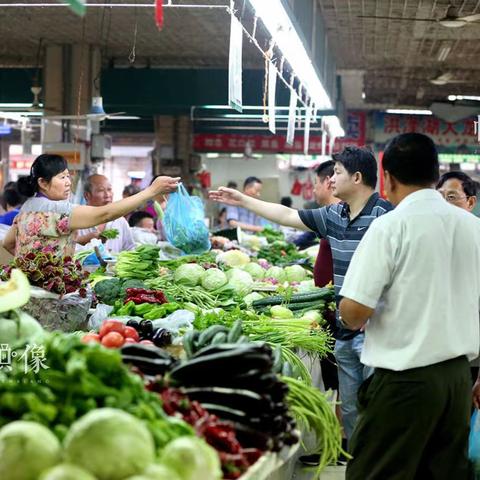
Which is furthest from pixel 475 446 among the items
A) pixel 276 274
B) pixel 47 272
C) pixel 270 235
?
pixel 270 235

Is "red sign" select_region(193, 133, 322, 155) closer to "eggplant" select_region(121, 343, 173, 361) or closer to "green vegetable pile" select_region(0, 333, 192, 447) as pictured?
"eggplant" select_region(121, 343, 173, 361)

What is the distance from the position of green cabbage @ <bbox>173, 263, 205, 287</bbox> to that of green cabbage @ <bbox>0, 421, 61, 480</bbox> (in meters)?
5.18

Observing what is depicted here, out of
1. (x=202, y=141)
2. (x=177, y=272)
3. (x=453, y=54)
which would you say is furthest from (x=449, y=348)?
(x=202, y=141)

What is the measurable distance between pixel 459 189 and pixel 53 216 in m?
2.98

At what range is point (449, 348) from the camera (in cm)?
399

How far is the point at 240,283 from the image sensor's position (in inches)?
315

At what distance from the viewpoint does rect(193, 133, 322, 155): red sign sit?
2413cm

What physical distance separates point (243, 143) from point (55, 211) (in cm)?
1888

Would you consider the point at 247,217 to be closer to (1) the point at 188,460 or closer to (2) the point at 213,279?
(2) the point at 213,279

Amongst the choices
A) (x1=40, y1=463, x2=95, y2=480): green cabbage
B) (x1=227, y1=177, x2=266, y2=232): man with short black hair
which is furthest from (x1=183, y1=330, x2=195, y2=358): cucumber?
(x1=227, y1=177, x2=266, y2=232): man with short black hair

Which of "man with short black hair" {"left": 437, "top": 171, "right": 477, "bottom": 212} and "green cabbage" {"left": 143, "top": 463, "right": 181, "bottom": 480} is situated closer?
"green cabbage" {"left": 143, "top": 463, "right": 181, "bottom": 480}

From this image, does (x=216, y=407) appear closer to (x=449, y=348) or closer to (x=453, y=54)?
(x=449, y=348)

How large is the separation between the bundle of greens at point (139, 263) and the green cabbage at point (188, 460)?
4.94m

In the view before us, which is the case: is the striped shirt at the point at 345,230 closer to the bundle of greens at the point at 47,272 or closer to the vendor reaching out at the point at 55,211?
the vendor reaching out at the point at 55,211
